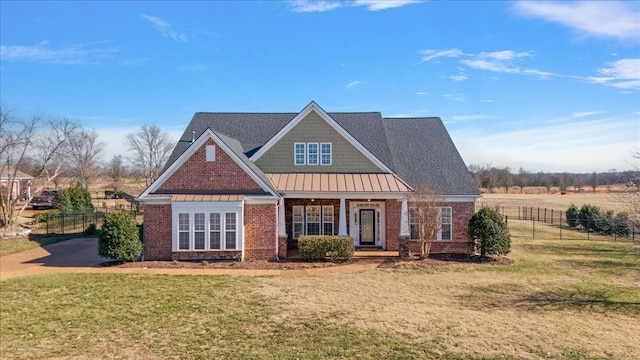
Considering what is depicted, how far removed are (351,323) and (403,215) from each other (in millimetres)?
10306

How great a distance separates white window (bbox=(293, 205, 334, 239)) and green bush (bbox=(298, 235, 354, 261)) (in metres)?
3.28

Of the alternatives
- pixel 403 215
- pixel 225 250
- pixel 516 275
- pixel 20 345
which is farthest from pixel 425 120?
pixel 20 345

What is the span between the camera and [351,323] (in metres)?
10.4

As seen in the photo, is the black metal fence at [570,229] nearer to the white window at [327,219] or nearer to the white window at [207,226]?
the white window at [327,219]

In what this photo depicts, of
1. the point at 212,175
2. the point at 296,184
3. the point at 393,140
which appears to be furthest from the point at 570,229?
the point at 212,175

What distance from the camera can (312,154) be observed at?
22.2m

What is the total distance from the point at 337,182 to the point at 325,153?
2.09 meters

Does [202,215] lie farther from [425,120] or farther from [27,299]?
[425,120]

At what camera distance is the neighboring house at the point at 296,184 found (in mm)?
18766

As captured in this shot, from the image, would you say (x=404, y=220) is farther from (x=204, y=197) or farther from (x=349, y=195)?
(x=204, y=197)

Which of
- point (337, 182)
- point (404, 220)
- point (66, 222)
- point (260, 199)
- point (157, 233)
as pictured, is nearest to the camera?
point (157, 233)

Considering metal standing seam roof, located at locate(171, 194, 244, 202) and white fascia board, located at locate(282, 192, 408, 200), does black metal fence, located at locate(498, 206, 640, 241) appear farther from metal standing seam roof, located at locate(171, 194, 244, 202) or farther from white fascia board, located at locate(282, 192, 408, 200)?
metal standing seam roof, located at locate(171, 194, 244, 202)

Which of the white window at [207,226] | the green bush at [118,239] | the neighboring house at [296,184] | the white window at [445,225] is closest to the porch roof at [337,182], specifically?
the neighboring house at [296,184]

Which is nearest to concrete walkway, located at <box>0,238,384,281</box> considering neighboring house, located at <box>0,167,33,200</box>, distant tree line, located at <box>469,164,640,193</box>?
neighboring house, located at <box>0,167,33,200</box>
